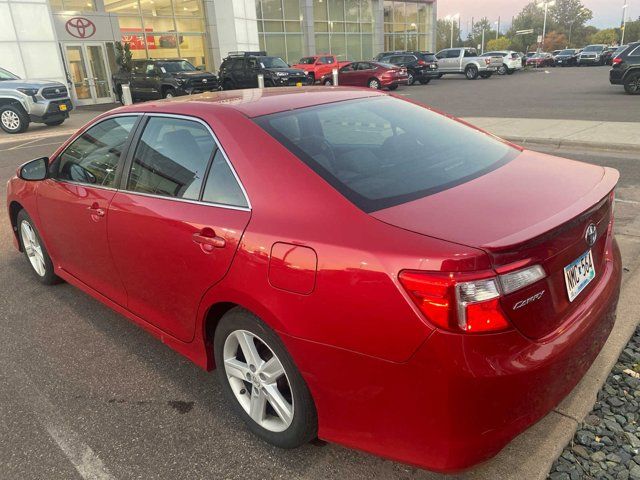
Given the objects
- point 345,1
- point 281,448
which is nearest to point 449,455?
point 281,448

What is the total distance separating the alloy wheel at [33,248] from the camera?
4359mm

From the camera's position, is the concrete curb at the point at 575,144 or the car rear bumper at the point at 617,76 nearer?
the concrete curb at the point at 575,144

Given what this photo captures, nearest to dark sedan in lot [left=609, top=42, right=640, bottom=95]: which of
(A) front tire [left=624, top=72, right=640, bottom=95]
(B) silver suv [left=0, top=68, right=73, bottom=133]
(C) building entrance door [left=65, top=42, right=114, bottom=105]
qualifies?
(A) front tire [left=624, top=72, right=640, bottom=95]

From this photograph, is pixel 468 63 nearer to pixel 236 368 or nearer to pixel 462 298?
pixel 236 368

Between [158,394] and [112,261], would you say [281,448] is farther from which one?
[112,261]

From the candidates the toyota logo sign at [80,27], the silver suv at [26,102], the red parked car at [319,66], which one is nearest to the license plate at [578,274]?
the silver suv at [26,102]

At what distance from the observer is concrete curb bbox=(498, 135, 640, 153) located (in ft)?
26.3

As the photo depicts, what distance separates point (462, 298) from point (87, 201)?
260 cm

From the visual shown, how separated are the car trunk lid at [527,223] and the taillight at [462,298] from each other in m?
0.04

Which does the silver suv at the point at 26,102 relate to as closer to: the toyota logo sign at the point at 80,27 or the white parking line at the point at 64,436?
the toyota logo sign at the point at 80,27

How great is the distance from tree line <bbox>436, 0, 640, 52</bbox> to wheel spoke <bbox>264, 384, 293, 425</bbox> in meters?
94.7

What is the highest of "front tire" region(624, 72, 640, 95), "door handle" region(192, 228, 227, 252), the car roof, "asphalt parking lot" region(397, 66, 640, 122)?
the car roof

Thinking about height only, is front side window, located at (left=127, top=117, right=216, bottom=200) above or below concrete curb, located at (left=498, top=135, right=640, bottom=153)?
above

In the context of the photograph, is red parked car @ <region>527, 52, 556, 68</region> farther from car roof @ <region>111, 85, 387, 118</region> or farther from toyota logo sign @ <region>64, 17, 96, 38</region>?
car roof @ <region>111, 85, 387, 118</region>
